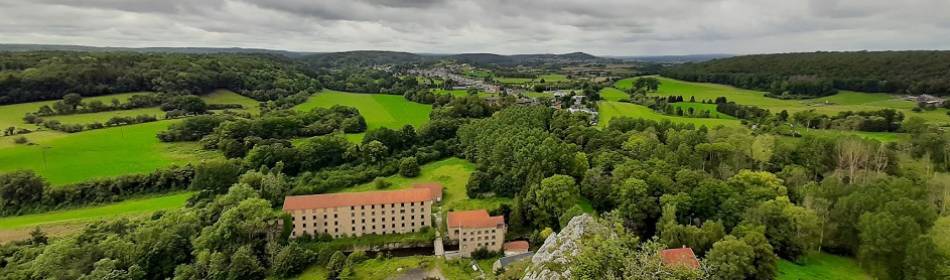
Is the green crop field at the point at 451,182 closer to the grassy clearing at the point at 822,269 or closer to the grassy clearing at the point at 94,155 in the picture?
the grassy clearing at the point at 822,269

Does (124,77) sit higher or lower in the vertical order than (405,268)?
higher

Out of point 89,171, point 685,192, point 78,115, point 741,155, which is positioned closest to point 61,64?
point 78,115

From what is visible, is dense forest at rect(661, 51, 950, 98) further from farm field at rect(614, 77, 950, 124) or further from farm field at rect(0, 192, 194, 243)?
farm field at rect(0, 192, 194, 243)

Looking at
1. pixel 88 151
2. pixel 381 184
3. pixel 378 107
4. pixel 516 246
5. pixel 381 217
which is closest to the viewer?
pixel 516 246

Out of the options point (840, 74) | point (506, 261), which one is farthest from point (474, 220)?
point (840, 74)

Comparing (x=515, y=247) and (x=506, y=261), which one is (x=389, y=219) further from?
(x=506, y=261)

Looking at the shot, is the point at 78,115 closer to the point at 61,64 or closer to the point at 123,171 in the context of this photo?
the point at 61,64
